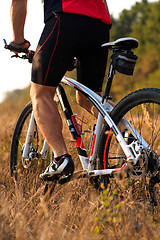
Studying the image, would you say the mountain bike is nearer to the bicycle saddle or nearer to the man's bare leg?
the bicycle saddle

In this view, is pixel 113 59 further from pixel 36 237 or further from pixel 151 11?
pixel 151 11

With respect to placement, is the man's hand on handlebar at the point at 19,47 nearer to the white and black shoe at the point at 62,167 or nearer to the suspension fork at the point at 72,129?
the suspension fork at the point at 72,129

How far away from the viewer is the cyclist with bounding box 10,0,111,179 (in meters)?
2.34

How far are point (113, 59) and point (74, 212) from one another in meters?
1.08

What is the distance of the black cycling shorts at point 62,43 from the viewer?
91.8 inches

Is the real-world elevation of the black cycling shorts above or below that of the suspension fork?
above

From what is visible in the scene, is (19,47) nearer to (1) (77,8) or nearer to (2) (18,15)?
(2) (18,15)

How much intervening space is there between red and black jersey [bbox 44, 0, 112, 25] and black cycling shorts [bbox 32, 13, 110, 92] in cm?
3

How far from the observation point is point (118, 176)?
2295 mm

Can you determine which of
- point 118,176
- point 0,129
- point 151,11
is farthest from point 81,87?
point 151,11

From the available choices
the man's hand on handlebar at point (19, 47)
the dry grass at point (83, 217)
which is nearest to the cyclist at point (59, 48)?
the man's hand on handlebar at point (19, 47)

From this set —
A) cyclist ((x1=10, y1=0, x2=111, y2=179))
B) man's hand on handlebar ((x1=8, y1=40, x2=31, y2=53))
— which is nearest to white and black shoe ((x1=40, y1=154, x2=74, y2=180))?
cyclist ((x1=10, y1=0, x2=111, y2=179))

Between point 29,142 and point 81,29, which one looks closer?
point 81,29

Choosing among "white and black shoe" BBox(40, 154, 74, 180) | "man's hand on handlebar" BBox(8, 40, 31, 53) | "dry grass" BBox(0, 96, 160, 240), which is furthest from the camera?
"man's hand on handlebar" BBox(8, 40, 31, 53)
